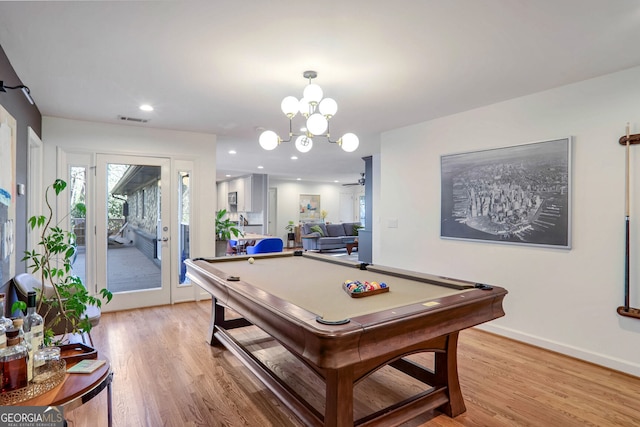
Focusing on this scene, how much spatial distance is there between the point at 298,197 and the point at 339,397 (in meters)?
10.6

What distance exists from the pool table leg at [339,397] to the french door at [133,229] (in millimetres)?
3609

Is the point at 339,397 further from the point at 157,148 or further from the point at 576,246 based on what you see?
the point at 157,148

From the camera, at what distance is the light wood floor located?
6.84 ft

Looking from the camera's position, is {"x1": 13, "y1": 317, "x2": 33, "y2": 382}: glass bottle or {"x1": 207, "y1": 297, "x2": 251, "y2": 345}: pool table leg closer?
{"x1": 13, "y1": 317, "x2": 33, "y2": 382}: glass bottle

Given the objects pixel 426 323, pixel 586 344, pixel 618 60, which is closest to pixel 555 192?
pixel 618 60

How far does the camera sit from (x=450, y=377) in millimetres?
2115

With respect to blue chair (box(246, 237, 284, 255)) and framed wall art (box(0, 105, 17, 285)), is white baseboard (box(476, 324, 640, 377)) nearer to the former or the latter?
blue chair (box(246, 237, 284, 255))

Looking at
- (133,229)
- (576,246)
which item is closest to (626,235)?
(576,246)

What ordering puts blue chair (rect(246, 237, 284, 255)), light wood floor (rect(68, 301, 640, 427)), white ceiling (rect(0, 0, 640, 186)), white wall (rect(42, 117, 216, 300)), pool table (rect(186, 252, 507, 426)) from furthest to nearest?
blue chair (rect(246, 237, 284, 255))
white wall (rect(42, 117, 216, 300))
light wood floor (rect(68, 301, 640, 427))
white ceiling (rect(0, 0, 640, 186))
pool table (rect(186, 252, 507, 426))

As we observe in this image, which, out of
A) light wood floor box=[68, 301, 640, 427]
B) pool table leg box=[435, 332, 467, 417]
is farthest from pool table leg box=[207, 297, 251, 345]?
pool table leg box=[435, 332, 467, 417]

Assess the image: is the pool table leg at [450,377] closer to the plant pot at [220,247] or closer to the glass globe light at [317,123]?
the glass globe light at [317,123]

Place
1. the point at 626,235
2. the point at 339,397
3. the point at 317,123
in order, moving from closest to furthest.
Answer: the point at 339,397 < the point at 317,123 < the point at 626,235

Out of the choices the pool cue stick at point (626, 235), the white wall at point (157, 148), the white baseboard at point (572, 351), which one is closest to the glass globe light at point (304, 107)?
the pool cue stick at point (626, 235)

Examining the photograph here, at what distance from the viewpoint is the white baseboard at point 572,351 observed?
264 centimetres
